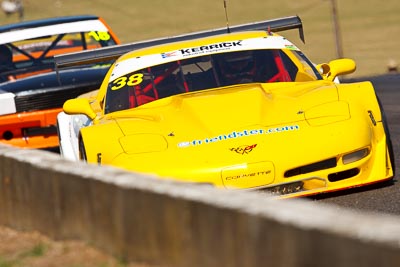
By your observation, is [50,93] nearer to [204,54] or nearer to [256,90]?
[204,54]

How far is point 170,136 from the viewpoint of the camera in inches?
298

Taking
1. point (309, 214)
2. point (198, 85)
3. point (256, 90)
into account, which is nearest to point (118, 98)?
point (198, 85)

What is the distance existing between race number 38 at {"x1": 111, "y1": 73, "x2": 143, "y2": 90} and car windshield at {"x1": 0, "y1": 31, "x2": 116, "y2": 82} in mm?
4878

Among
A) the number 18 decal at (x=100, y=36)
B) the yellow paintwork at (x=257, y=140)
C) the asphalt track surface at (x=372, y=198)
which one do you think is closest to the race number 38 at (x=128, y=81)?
the yellow paintwork at (x=257, y=140)

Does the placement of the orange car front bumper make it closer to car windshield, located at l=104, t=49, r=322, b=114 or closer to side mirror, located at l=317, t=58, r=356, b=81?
car windshield, located at l=104, t=49, r=322, b=114

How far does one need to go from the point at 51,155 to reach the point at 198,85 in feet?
8.64

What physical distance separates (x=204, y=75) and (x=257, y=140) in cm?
175

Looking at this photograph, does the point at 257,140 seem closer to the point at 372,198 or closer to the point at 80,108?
the point at 372,198

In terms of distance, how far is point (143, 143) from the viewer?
7531 millimetres

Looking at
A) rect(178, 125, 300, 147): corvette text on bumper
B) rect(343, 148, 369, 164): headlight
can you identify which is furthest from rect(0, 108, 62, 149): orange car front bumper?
rect(343, 148, 369, 164): headlight

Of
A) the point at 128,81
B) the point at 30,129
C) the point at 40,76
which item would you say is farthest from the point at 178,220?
the point at 40,76

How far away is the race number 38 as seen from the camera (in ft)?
29.7

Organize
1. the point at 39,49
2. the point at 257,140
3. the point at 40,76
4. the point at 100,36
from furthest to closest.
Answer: the point at 39,49 < the point at 100,36 < the point at 40,76 < the point at 257,140

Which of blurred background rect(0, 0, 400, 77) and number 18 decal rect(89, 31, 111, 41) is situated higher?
number 18 decal rect(89, 31, 111, 41)
